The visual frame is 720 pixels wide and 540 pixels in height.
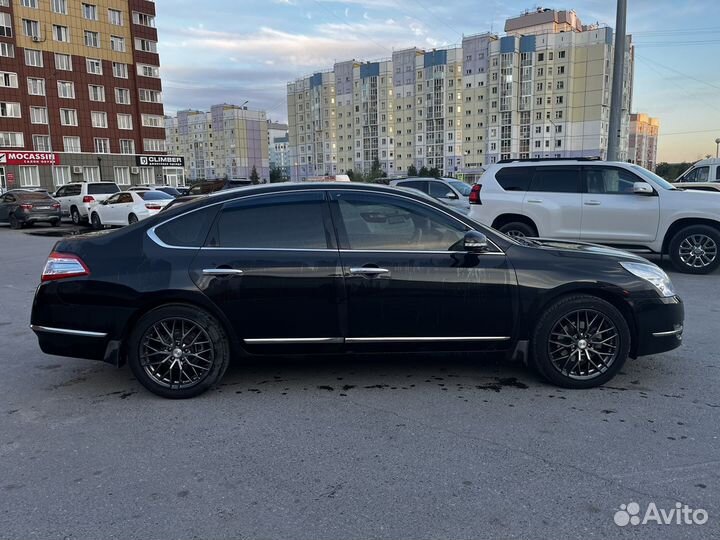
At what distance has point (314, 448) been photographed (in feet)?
11.4

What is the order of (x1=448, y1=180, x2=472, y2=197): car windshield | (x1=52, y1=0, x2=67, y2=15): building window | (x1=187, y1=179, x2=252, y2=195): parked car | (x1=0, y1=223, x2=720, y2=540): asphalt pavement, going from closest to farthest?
(x1=0, y1=223, x2=720, y2=540): asphalt pavement
(x1=448, y1=180, x2=472, y2=197): car windshield
(x1=187, y1=179, x2=252, y2=195): parked car
(x1=52, y1=0, x2=67, y2=15): building window

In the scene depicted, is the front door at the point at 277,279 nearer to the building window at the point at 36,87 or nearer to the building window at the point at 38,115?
the building window at the point at 38,115

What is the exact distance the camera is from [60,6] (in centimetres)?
5666

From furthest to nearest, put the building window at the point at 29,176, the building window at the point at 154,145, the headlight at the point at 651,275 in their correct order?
the building window at the point at 154,145 < the building window at the point at 29,176 < the headlight at the point at 651,275

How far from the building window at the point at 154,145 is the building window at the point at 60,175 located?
901 cm

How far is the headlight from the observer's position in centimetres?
437

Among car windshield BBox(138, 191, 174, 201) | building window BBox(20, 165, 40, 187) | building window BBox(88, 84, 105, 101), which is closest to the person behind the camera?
car windshield BBox(138, 191, 174, 201)

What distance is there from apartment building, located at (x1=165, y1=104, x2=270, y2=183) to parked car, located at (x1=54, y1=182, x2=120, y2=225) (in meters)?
→ 111

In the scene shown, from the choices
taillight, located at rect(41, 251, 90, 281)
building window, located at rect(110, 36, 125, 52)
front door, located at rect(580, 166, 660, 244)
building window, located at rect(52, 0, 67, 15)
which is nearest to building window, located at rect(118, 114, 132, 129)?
building window, located at rect(110, 36, 125, 52)

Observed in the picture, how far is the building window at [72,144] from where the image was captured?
190ft

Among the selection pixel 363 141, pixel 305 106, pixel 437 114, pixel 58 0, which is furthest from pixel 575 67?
pixel 58 0

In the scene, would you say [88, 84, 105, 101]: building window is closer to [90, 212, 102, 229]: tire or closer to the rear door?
[90, 212, 102, 229]: tire

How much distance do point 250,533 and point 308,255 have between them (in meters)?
2.10

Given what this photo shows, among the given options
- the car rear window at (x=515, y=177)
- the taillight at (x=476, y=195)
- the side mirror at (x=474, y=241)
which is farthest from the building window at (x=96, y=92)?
the side mirror at (x=474, y=241)
